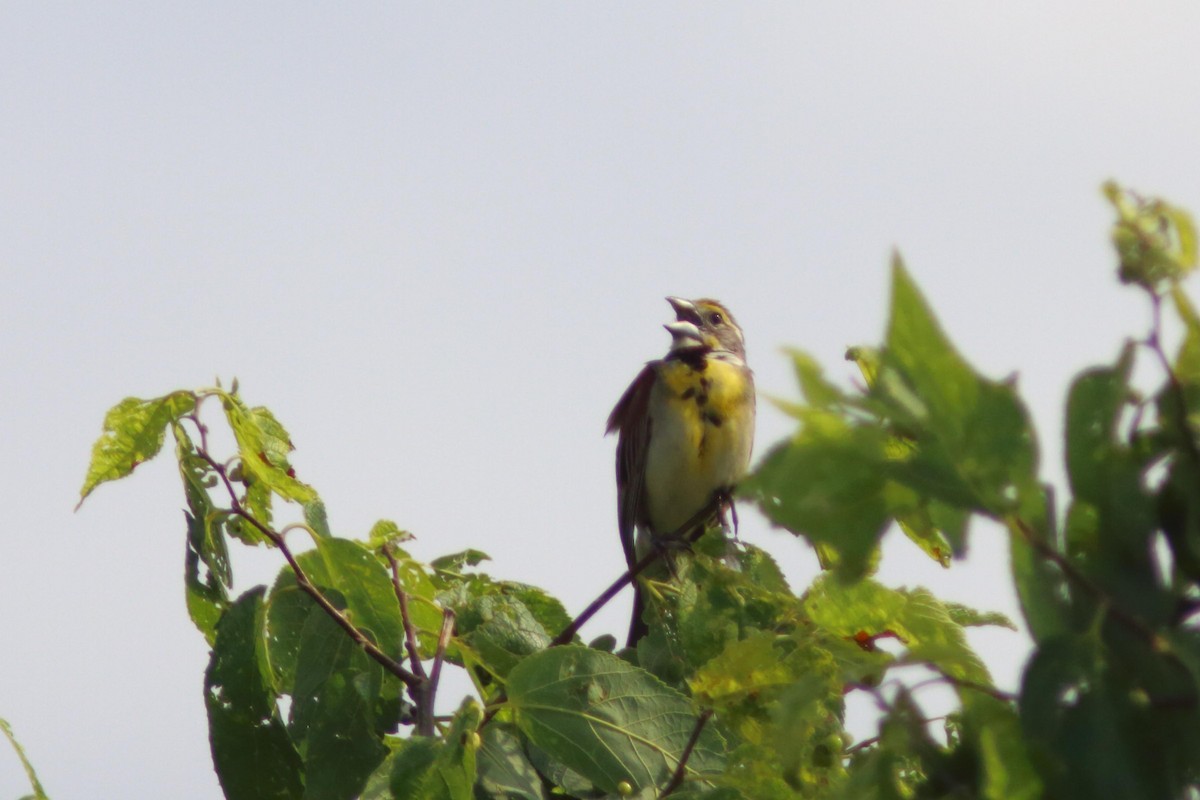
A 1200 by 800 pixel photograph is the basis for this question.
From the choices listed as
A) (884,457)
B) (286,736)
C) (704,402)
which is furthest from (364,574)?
(704,402)

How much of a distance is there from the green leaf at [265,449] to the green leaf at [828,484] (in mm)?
2457

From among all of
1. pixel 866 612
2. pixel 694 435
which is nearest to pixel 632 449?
pixel 694 435

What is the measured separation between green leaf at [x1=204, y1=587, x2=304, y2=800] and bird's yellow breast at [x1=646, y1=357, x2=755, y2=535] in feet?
15.8

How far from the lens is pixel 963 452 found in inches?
44.9

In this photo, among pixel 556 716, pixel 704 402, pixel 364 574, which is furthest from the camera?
pixel 704 402

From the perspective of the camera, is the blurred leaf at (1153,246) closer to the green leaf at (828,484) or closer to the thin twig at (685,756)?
the green leaf at (828,484)

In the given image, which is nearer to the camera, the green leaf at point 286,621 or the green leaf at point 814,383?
the green leaf at point 814,383

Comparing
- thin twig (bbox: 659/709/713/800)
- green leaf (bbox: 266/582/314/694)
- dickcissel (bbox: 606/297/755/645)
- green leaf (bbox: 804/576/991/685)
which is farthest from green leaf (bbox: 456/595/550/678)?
dickcissel (bbox: 606/297/755/645)

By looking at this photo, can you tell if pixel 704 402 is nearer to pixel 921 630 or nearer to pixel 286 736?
pixel 286 736

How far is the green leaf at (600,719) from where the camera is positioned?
2883 mm

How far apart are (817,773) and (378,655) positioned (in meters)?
1.38

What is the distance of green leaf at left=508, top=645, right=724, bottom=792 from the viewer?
288cm

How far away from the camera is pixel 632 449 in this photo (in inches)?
344

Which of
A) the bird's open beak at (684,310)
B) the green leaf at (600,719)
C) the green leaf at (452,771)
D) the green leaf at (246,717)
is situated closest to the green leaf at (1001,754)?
the green leaf at (452,771)
